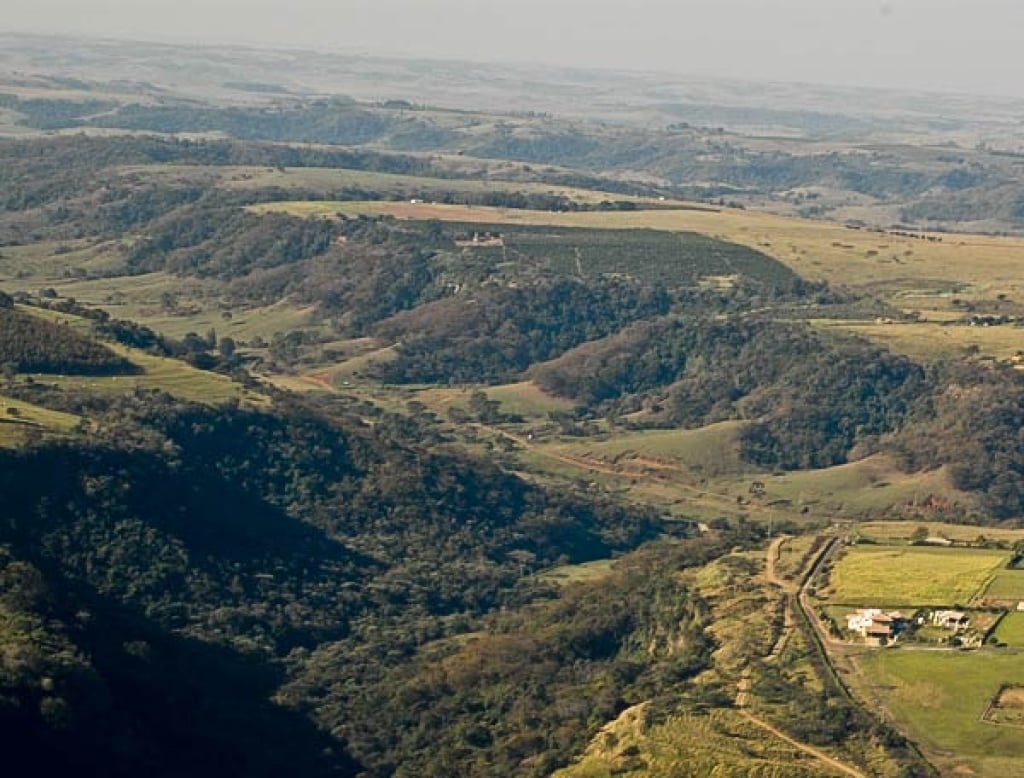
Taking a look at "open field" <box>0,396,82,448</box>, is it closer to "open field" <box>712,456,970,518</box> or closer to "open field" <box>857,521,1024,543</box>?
"open field" <box>857,521,1024,543</box>

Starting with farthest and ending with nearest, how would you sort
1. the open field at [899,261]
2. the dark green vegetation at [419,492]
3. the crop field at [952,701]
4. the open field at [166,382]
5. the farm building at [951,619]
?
the open field at [899,261]
the open field at [166,382]
the farm building at [951,619]
the dark green vegetation at [419,492]
the crop field at [952,701]

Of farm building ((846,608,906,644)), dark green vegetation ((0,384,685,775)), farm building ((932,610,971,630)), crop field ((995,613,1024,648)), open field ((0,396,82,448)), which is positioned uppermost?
open field ((0,396,82,448))

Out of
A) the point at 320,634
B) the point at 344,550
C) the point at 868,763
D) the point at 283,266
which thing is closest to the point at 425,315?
Result: the point at 283,266

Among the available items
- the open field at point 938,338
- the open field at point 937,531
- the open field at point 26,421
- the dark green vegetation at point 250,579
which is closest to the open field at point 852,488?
the dark green vegetation at point 250,579

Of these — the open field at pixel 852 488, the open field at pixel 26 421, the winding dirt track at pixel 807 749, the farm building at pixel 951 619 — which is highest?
the open field at pixel 26 421

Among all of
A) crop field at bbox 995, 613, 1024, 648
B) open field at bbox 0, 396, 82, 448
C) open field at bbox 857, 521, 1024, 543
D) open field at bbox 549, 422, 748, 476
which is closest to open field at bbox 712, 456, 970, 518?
open field at bbox 549, 422, 748, 476

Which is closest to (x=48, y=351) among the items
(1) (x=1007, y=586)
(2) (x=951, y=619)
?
(2) (x=951, y=619)

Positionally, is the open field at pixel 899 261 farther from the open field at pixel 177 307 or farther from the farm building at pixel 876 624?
the farm building at pixel 876 624
